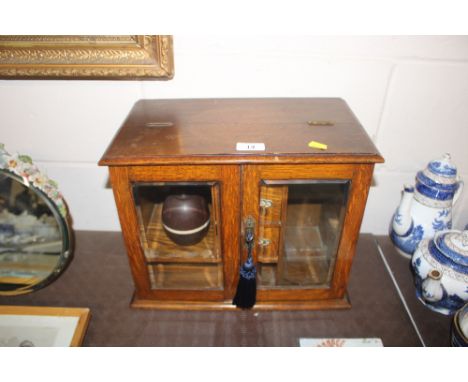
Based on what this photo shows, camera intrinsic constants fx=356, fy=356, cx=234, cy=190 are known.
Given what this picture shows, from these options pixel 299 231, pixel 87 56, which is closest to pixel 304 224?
pixel 299 231

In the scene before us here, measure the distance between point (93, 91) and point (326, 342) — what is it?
1110 millimetres

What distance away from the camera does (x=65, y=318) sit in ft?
3.67

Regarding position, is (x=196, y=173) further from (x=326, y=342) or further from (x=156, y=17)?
(x=326, y=342)

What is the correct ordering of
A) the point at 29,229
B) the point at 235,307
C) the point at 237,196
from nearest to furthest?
the point at 237,196 < the point at 235,307 < the point at 29,229

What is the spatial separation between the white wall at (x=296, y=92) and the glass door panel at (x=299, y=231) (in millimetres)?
406

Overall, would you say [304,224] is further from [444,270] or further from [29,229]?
[29,229]

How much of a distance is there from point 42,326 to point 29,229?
379 millimetres

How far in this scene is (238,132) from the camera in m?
0.98

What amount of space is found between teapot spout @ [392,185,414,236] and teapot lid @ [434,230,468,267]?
0.14 meters

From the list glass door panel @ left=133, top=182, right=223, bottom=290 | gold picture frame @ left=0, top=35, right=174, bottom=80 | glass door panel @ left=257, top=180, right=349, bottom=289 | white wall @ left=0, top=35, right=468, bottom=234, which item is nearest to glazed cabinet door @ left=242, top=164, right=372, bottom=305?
glass door panel @ left=257, top=180, right=349, bottom=289

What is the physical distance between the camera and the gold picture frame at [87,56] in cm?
110

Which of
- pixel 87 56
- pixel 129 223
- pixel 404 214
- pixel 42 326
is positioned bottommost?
pixel 42 326

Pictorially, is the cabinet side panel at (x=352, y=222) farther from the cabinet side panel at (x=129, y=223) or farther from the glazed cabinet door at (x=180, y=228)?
the cabinet side panel at (x=129, y=223)

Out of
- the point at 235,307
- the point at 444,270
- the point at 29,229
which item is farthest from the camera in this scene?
the point at 29,229
